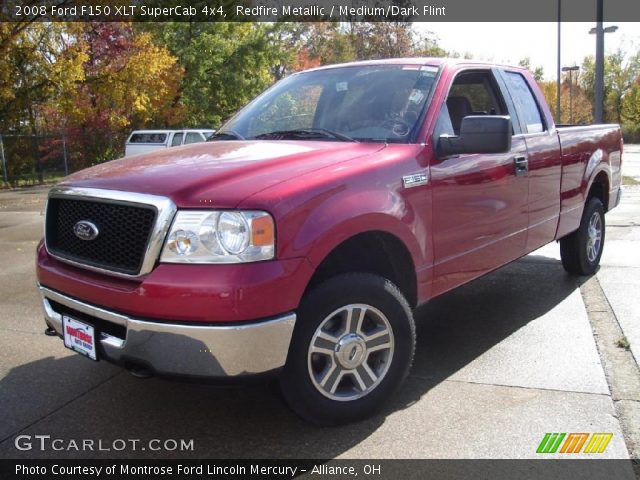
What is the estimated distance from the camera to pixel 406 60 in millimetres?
4141

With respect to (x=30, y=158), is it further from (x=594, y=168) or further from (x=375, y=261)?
(x=375, y=261)

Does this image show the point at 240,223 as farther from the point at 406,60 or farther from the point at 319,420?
the point at 406,60

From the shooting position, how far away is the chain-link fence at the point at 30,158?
19.9m

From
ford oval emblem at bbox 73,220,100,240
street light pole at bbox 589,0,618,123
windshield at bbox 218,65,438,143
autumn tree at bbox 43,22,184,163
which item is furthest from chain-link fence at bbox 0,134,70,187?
ford oval emblem at bbox 73,220,100,240

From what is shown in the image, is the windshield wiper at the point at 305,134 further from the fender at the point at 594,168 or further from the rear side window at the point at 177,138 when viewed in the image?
the rear side window at the point at 177,138

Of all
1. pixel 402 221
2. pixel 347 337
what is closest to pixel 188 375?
pixel 347 337

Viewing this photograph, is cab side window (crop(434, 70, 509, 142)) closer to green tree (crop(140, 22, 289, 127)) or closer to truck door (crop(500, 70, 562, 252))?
truck door (crop(500, 70, 562, 252))

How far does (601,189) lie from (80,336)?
17.3 ft

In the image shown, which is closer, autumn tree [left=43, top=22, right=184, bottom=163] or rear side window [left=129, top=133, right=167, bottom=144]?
autumn tree [left=43, top=22, right=184, bottom=163]

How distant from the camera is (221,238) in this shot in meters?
2.64

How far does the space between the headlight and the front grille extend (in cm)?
16

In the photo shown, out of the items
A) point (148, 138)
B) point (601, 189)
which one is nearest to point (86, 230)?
point (601, 189)

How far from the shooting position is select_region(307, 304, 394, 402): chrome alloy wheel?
3.00 meters

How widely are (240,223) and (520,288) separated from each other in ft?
12.8
